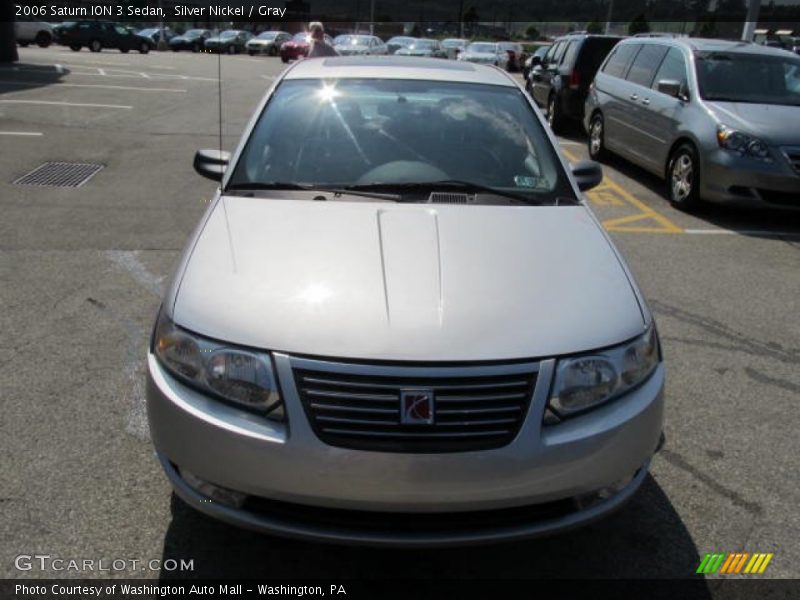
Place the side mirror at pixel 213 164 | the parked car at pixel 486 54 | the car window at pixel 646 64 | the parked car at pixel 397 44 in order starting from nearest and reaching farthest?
the side mirror at pixel 213 164, the car window at pixel 646 64, the parked car at pixel 486 54, the parked car at pixel 397 44

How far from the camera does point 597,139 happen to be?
1026cm

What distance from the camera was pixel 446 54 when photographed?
105 ft

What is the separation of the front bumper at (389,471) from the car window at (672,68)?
708cm

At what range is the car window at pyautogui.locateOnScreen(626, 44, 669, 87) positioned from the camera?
29.2 feet

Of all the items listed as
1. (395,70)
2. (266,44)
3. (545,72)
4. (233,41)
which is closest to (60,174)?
(395,70)

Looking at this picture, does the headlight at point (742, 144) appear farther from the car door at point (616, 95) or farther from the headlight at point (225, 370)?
the headlight at point (225, 370)

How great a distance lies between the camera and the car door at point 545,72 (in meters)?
13.1

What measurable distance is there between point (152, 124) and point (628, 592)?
37.1ft

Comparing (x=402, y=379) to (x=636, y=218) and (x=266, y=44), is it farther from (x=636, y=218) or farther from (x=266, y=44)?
(x=266, y=44)

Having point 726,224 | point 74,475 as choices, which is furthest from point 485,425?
point 726,224

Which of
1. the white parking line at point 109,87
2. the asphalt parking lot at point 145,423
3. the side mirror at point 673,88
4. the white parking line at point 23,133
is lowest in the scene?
the asphalt parking lot at point 145,423
